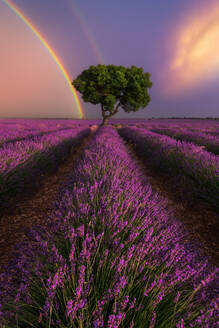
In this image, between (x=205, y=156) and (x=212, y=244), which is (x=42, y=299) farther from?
(x=205, y=156)

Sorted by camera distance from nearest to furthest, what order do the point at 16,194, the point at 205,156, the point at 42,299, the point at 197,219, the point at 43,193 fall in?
the point at 42,299 → the point at 197,219 → the point at 16,194 → the point at 43,193 → the point at 205,156

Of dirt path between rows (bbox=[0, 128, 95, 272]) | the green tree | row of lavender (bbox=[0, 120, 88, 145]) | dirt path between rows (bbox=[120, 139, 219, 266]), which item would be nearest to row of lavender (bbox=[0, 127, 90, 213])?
dirt path between rows (bbox=[0, 128, 95, 272])

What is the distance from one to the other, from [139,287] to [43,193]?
365 centimetres

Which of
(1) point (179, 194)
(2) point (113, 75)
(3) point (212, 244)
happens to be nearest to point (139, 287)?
(3) point (212, 244)

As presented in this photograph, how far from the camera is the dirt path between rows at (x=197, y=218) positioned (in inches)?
99.3

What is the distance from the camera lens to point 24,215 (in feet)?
10.5

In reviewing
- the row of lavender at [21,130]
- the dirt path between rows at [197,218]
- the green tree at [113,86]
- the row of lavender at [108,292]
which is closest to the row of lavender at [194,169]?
the dirt path between rows at [197,218]

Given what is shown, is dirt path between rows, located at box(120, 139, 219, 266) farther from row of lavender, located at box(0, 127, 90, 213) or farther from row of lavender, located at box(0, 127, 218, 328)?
row of lavender, located at box(0, 127, 90, 213)

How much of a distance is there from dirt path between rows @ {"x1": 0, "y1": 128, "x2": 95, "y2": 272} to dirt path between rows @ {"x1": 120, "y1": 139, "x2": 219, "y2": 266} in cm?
215

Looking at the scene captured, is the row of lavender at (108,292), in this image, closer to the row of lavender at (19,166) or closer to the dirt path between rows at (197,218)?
the dirt path between rows at (197,218)

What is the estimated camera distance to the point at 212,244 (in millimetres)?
2619

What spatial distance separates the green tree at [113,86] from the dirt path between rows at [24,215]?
21.3 m

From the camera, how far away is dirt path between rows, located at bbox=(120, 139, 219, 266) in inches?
99.3

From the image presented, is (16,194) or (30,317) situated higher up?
(30,317)
